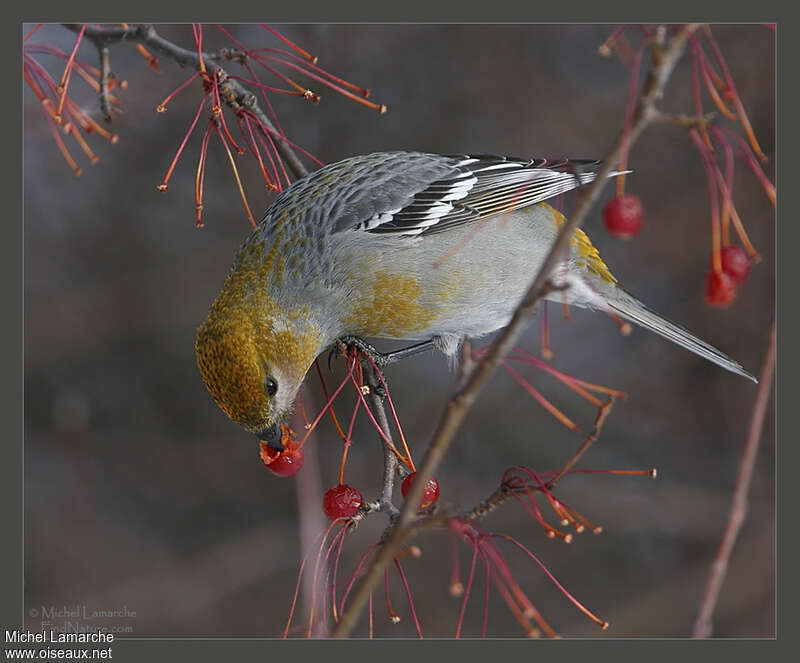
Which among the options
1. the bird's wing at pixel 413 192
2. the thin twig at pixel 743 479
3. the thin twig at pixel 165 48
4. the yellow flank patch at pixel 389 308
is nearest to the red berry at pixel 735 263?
the thin twig at pixel 743 479

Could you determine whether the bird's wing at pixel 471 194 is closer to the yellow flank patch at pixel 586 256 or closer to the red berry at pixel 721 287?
the yellow flank patch at pixel 586 256

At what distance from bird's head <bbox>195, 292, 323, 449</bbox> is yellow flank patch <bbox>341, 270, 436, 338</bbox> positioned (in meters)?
0.19

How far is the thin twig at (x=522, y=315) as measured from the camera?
140cm

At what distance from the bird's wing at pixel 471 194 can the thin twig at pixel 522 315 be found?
1.91 metres

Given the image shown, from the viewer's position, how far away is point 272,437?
3043mm

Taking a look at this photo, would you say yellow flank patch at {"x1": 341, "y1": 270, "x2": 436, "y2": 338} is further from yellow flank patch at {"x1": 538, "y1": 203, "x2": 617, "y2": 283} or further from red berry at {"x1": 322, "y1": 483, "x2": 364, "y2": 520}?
red berry at {"x1": 322, "y1": 483, "x2": 364, "y2": 520}

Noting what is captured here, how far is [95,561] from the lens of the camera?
563 cm

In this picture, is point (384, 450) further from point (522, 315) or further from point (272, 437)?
point (522, 315)

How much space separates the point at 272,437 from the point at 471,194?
4.48ft

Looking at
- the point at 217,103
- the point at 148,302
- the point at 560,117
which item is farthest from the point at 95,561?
the point at 560,117

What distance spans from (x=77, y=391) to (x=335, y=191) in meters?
3.21

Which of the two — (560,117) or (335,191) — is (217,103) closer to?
(335,191)

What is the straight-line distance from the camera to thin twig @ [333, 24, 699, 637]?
4.61ft

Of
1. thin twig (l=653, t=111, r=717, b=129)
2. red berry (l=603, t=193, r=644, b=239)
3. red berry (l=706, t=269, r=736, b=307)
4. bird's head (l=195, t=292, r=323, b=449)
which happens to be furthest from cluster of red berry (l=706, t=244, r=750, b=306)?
bird's head (l=195, t=292, r=323, b=449)
